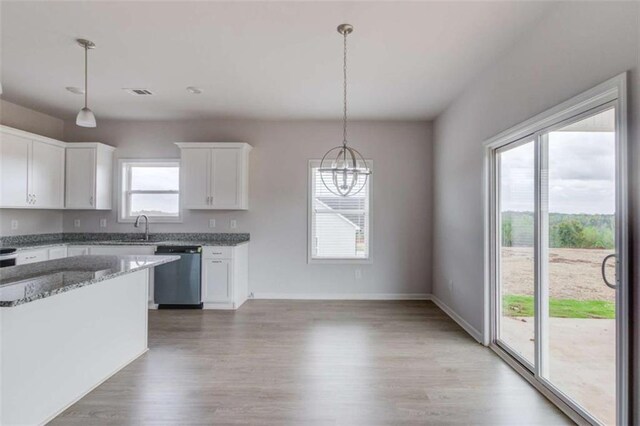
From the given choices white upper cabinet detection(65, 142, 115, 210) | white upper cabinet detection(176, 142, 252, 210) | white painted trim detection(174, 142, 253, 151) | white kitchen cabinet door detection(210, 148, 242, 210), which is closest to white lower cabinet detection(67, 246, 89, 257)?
white upper cabinet detection(65, 142, 115, 210)

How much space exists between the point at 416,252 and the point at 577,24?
3.63m

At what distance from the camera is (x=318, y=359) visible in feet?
10.1

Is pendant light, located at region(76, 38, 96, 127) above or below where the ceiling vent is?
below

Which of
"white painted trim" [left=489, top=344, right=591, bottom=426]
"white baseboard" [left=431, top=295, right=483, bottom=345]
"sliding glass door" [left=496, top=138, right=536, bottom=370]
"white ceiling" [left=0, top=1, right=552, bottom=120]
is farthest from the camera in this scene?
"white baseboard" [left=431, top=295, right=483, bottom=345]

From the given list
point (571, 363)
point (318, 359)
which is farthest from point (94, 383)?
point (571, 363)

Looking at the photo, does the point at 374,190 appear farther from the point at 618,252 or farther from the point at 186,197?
the point at 618,252

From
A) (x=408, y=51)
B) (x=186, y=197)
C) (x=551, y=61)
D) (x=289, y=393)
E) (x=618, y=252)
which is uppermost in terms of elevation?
(x=408, y=51)

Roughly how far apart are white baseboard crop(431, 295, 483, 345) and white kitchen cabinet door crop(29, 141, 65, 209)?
567 cm

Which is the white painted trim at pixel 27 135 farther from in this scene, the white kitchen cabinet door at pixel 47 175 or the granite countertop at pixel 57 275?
the granite countertop at pixel 57 275

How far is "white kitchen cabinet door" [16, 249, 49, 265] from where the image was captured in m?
4.04

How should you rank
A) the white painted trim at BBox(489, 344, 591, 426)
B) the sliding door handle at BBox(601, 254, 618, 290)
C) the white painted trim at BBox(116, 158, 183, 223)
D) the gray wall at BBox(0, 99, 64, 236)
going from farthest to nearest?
the white painted trim at BBox(116, 158, 183, 223) < the gray wall at BBox(0, 99, 64, 236) < the white painted trim at BBox(489, 344, 591, 426) < the sliding door handle at BBox(601, 254, 618, 290)

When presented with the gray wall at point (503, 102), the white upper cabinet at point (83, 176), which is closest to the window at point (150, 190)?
the white upper cabinet at point (83, 176)

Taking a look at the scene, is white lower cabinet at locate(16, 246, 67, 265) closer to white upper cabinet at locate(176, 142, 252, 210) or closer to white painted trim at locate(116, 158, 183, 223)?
white painted trim at locate(116, 158, 183, 223)

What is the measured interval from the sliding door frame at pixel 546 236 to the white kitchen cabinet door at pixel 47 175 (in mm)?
5578
